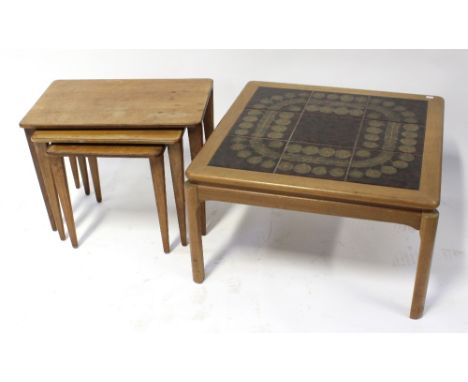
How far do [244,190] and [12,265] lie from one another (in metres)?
1.12

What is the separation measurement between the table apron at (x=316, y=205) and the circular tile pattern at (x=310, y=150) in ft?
0.80

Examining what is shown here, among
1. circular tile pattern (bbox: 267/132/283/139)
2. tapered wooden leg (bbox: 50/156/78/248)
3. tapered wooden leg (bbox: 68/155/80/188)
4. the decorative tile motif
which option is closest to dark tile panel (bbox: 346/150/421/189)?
the decorative tile motif

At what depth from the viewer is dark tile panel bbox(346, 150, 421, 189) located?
2.38m

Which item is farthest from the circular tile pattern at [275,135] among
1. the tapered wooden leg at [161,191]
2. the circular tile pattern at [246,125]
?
the tapered wooden leg at [161,191]

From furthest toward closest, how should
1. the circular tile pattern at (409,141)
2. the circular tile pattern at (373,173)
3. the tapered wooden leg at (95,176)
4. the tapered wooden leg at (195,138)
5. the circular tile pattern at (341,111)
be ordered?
the tapered wooden leg at (95,176) < the circular tile pattern at (341,111) < the tapered wooden leg at (195,138) < the circular tile pattern at (409,141) < the circular tile pattern at (373,173)

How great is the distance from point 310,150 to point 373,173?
28cm

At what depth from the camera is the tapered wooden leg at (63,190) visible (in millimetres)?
2764

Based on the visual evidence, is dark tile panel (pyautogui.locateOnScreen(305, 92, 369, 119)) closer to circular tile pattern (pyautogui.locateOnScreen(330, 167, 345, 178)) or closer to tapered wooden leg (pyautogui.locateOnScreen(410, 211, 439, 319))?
circular tile pattern (pyautogui.locateOnScreen(330, 167, 345, 178))

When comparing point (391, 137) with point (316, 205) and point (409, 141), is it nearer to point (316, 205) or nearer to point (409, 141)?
point (409, 141)

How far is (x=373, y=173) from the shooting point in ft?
7.97

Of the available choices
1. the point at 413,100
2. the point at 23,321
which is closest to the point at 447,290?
the point at 413,100

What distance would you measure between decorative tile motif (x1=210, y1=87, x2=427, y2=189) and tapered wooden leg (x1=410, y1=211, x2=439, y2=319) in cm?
13

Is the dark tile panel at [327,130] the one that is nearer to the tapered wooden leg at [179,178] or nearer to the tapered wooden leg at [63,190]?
the tapered wooden leg at [179,178]

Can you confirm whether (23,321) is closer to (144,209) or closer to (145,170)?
(144,209)
